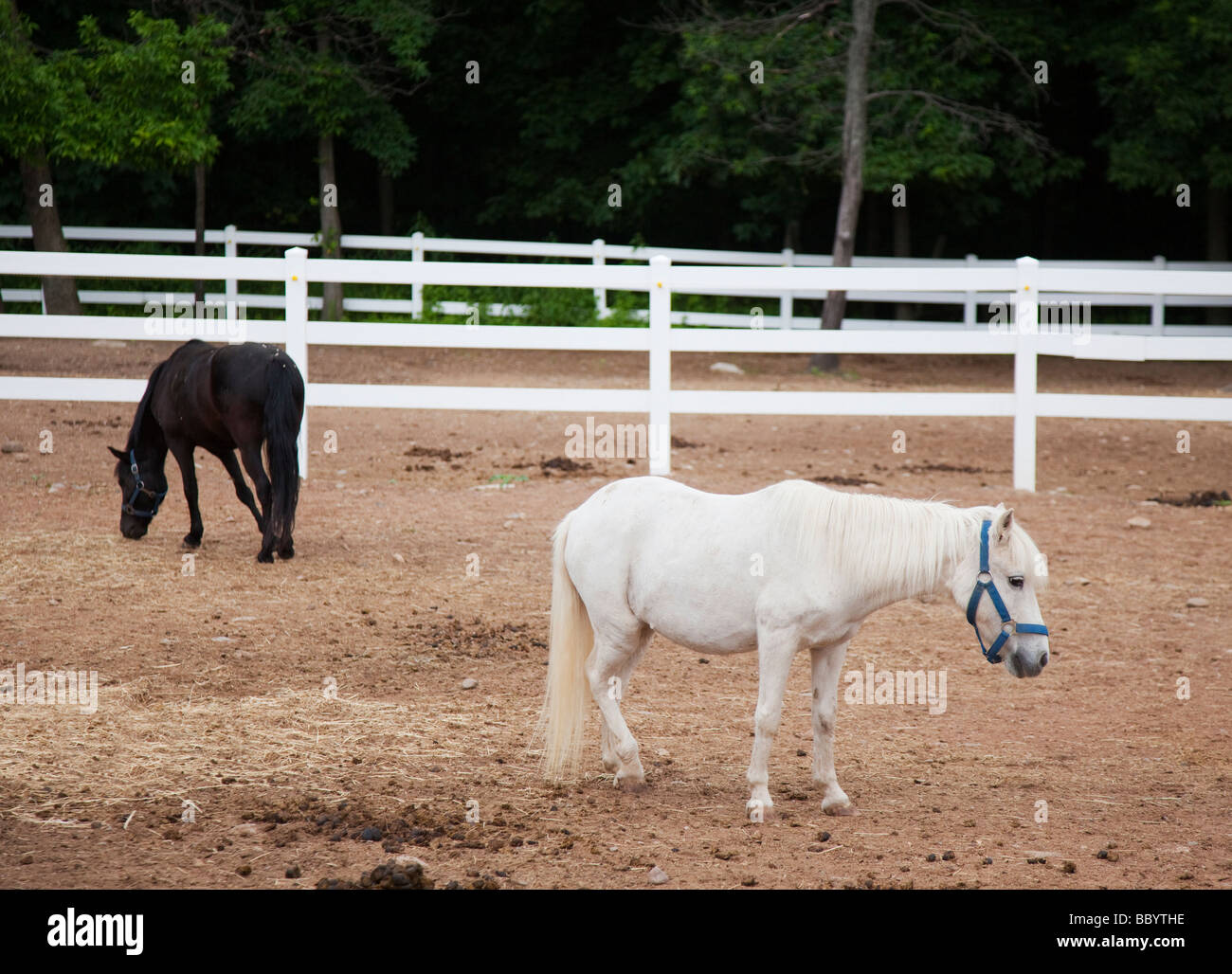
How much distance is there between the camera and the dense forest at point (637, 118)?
1683cm

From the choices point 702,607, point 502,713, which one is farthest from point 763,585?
point 502,713

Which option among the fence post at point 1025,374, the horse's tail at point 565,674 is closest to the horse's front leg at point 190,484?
the horse's tail at point 565,674

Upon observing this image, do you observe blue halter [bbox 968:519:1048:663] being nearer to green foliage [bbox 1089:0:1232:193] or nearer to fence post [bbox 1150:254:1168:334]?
green foliage [bbox 1089:0:1232:193]

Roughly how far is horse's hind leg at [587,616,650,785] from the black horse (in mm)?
3463

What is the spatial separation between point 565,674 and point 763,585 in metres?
0.88

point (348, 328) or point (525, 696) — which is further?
point (348, 328)

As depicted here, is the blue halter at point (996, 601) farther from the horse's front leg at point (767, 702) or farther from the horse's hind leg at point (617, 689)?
the horse's hind leg at point (617, 689)

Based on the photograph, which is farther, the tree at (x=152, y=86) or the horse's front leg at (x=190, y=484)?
the tree at (x=152, y=86)

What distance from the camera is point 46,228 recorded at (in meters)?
17.6

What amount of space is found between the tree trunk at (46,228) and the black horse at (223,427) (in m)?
10.2

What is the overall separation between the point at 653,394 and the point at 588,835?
21.8 ft

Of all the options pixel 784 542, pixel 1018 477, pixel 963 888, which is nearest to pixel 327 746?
pixel 784 542

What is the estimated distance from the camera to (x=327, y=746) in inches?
201

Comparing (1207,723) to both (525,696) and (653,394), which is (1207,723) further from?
(653,394)
